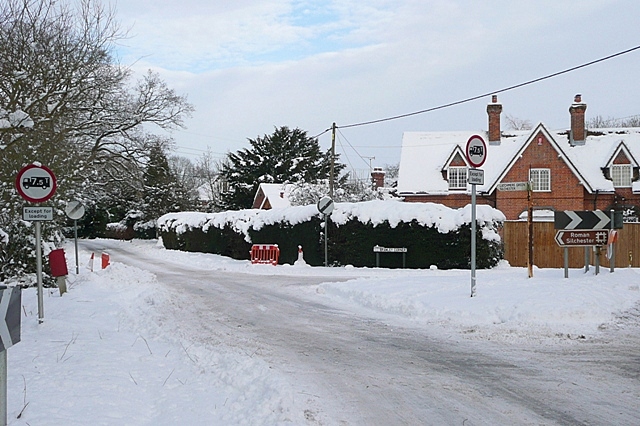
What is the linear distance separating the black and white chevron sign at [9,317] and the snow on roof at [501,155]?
36.0 meters

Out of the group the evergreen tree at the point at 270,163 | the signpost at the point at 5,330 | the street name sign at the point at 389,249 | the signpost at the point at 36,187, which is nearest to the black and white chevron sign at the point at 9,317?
the signpost at the point at 5,330

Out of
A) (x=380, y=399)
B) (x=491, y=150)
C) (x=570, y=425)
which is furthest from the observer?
(x=491, y=150)

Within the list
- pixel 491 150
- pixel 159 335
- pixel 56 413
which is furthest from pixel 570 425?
pixel 491 150

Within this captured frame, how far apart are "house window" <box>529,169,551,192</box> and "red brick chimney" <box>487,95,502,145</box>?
4421 mm

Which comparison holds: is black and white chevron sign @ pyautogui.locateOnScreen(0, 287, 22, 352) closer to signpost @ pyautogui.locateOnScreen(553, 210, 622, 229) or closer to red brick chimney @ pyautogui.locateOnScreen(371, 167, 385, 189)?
signpost @ pyautogui.locateOnScreen(553, 210, 622, 229)

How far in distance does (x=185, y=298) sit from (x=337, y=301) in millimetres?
3892

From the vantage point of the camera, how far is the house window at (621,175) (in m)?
38.6

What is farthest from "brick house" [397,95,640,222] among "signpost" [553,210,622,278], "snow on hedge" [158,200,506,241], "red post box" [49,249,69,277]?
"red post box" [49,249,69,277]

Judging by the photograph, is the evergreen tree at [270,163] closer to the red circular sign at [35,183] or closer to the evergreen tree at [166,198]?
the evergreen tree at [166,198]

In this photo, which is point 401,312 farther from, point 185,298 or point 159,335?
point 185,298

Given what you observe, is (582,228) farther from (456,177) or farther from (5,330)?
(456,177)

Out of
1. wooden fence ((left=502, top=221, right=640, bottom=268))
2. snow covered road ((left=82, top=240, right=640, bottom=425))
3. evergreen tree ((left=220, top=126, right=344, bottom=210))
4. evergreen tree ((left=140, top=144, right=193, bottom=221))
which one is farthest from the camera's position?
evergreen tree ((left=220, top=126, right=344, bottom=210))

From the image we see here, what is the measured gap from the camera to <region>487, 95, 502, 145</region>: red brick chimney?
41.9 m

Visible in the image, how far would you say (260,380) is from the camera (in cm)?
667
